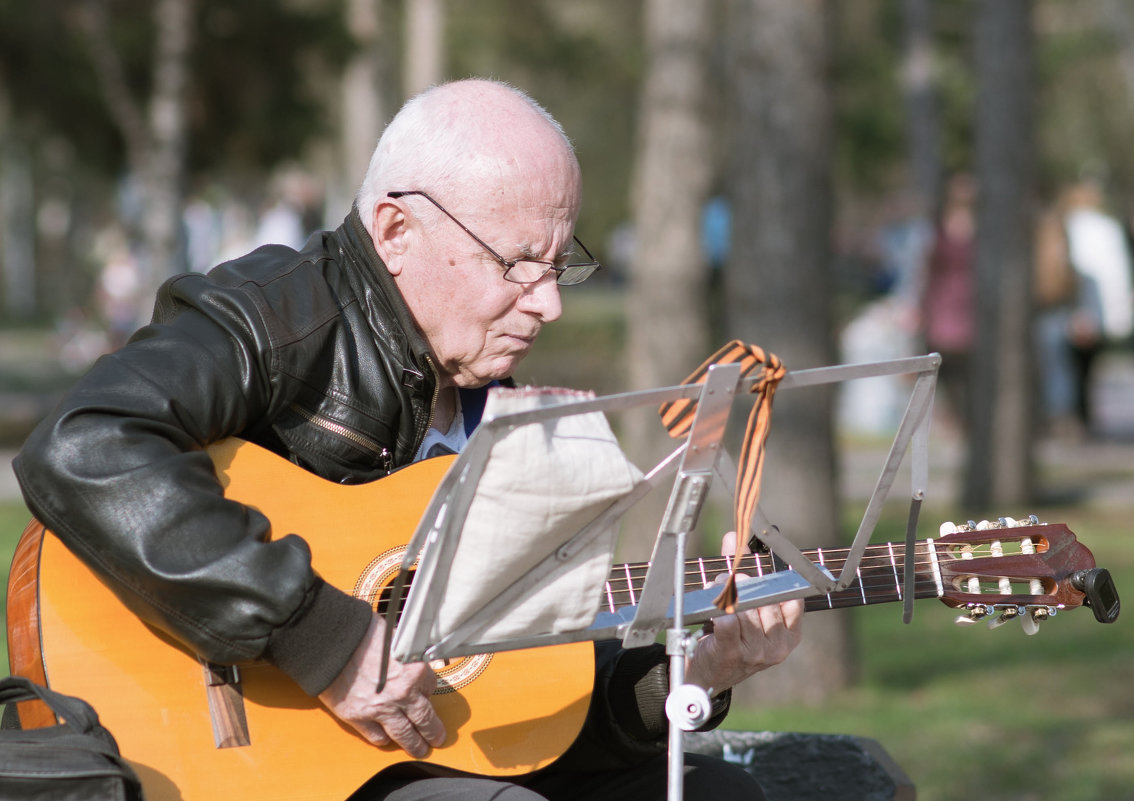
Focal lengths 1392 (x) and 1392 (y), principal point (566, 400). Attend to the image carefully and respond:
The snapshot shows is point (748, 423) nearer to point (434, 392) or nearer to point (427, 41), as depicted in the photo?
point (434, 392)

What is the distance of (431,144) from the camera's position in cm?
250

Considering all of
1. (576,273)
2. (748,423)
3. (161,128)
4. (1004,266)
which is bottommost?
(748,423)

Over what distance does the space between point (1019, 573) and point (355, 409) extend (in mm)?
1206

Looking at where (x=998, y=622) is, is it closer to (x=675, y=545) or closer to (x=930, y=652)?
(x=675, y=545)

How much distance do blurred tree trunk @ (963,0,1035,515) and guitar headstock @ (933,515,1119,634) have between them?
665cm

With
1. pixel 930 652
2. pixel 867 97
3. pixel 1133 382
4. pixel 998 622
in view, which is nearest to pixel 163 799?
pixel 998 622

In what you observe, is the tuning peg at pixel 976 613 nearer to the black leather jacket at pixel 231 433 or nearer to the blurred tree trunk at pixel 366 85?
the black leather jacket at pixel 231 433

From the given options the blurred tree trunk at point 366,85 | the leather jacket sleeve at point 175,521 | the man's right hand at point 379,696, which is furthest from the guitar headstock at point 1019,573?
the blurred tree trunk at point 366,85

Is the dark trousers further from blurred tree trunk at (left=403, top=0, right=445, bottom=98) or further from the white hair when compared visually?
blurred tree trunk at (left=403, top=0, right=445, bottom=98)

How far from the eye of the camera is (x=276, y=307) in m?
2.43

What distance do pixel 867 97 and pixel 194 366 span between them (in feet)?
85.7

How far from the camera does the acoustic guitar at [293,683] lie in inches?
90.4

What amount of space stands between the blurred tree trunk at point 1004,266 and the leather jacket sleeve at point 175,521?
24.1ft

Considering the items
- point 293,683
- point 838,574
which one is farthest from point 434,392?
point 838,574
